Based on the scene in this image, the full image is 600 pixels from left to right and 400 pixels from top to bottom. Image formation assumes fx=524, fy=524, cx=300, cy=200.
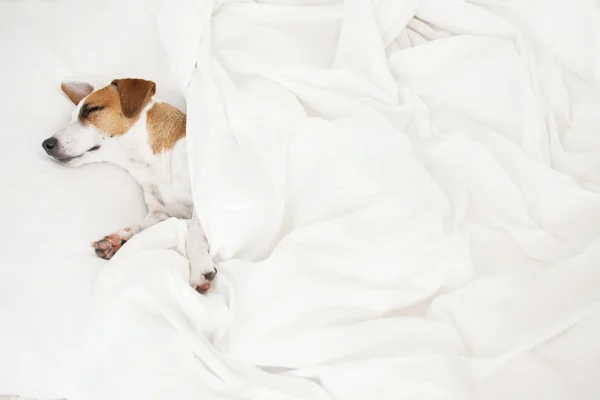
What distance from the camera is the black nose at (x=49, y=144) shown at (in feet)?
4.31

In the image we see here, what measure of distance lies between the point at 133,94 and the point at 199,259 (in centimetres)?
51

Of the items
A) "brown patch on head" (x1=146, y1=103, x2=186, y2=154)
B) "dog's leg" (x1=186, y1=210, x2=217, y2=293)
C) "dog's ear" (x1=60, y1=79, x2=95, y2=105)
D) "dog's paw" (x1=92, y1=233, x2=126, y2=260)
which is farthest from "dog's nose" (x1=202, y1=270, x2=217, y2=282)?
"dog's ear" (x1=60, y1=79, x2=95, y2=105)

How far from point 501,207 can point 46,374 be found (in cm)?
104

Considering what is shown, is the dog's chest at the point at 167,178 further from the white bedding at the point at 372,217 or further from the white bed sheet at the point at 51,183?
the white bedding at the point at 372,217

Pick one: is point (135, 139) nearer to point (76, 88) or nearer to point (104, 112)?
point (104, 112)

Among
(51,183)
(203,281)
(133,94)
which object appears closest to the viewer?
(203,281)

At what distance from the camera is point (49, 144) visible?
1312 mm

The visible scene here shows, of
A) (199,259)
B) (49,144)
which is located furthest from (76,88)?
(199,259)

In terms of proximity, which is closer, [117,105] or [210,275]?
[210,275]

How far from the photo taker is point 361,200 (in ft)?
3.80

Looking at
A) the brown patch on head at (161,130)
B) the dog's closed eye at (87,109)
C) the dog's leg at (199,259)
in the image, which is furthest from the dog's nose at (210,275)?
the dog's closed eye at (87,109)

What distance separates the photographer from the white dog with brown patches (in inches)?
53.3

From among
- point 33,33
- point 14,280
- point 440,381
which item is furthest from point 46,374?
point 33,33

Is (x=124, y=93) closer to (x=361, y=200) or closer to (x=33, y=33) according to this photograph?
(x=33, y=33)
